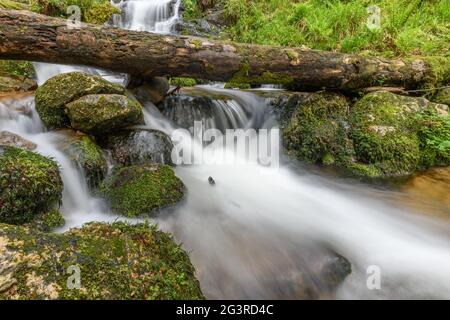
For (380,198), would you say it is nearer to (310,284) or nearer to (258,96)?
(310,284)

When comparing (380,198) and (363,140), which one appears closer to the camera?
(380,198)

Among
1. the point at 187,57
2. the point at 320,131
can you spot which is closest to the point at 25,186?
the point at 187,57

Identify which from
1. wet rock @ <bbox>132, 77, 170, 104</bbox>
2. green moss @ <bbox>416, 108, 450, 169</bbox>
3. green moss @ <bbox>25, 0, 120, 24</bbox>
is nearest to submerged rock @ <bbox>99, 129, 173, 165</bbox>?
wet rock @ <bbox>132, 77, 170, 104</bbox>

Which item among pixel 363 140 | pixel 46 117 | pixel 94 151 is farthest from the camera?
pixel 363 140

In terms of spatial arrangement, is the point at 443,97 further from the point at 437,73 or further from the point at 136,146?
the point at 136,146

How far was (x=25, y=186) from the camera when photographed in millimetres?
2801

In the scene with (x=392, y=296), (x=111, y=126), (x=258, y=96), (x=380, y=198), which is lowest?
(x=392, y=296)

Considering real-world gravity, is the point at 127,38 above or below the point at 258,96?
above

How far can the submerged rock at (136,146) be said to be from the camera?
14.5ft

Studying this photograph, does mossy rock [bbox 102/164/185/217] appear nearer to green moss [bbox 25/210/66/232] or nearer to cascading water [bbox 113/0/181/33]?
green moss [bbox 25/210/66/232]

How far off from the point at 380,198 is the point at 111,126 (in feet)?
13.0

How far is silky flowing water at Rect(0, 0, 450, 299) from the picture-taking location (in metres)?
2.78

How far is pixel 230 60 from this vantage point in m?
4.86
